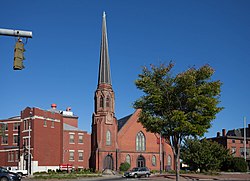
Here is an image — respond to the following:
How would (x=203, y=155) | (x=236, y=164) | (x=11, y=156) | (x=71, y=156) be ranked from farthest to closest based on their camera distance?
(x=71, y=156) → (x=11, y=156) → (x=236, y=164) → (x=203, y=155)

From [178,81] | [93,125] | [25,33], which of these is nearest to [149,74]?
[178,81]

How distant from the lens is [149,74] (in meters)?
30.9

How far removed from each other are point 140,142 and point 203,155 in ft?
72.6

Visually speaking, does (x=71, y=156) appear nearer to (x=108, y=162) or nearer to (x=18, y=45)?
(x=108, y=162)

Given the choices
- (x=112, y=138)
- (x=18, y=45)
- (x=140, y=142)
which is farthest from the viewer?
(x=140, y=142)

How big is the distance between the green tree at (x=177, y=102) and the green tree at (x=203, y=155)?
20674 millimetres

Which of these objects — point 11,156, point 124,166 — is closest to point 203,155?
point 124,166

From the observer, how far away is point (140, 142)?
71.1m

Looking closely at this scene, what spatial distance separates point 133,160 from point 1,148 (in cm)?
2415

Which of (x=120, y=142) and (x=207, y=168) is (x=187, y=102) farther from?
(x=120, y=142)

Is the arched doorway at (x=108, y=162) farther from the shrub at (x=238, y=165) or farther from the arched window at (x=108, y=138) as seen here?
the shrub at (x=238, y=165)

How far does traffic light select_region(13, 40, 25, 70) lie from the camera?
12320 mm

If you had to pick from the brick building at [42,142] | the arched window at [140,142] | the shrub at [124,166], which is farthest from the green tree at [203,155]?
the brick building at [42,142]

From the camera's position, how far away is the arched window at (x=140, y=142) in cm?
7062
